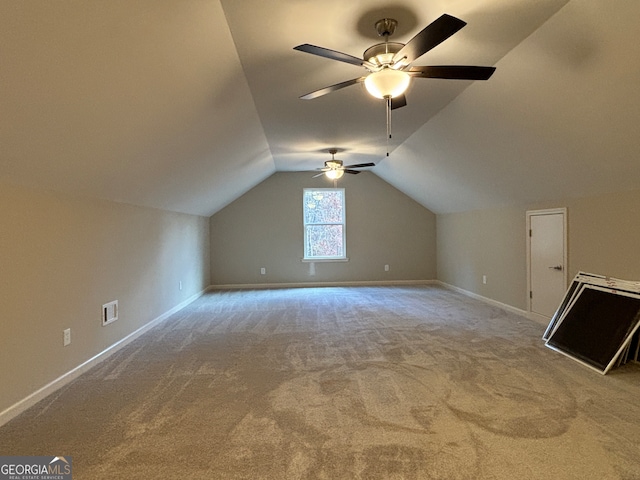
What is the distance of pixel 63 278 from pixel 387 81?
2831mm

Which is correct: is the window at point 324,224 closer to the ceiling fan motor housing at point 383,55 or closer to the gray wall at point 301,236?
the gray wall at point 301,236

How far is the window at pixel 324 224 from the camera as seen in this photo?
27.7 feet

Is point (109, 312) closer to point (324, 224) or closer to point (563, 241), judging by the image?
point (563, 241)

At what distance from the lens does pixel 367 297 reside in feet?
22.4

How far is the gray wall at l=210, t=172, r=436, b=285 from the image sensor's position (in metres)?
8.22

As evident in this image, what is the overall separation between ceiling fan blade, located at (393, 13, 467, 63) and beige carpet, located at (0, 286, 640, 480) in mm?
2156

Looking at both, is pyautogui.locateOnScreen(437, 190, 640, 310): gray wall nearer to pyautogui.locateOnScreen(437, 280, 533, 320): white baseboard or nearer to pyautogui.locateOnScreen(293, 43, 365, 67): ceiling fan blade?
pyautogui.locateOnScreen(437, 280, 533, 320): white baseboard

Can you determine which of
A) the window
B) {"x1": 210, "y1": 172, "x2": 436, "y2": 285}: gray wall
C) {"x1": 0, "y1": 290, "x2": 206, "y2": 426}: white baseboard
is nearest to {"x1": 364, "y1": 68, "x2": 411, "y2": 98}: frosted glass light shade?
{"x1": 0, "y1": 290, "x2": 206, "y2": 426}: white baseboard

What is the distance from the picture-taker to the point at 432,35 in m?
1.99

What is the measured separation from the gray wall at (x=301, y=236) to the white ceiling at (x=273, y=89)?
341 cm

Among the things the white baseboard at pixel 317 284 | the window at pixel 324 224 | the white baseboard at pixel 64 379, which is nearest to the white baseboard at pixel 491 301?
the white baseboard at pixel 317 284

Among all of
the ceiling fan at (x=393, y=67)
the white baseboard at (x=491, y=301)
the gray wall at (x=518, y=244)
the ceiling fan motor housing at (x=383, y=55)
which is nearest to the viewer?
the ceiling fan at (x=393, y=67)

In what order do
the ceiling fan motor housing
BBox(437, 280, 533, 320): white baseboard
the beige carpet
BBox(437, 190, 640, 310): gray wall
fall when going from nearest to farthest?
the beige carpet, the ceiling fan motor housing, BBox(437, 190, 640, 310): gray wall, BBox(437, 280, 533, 320): white baseboard

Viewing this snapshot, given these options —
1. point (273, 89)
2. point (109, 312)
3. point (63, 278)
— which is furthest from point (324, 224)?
point (63, 278)
